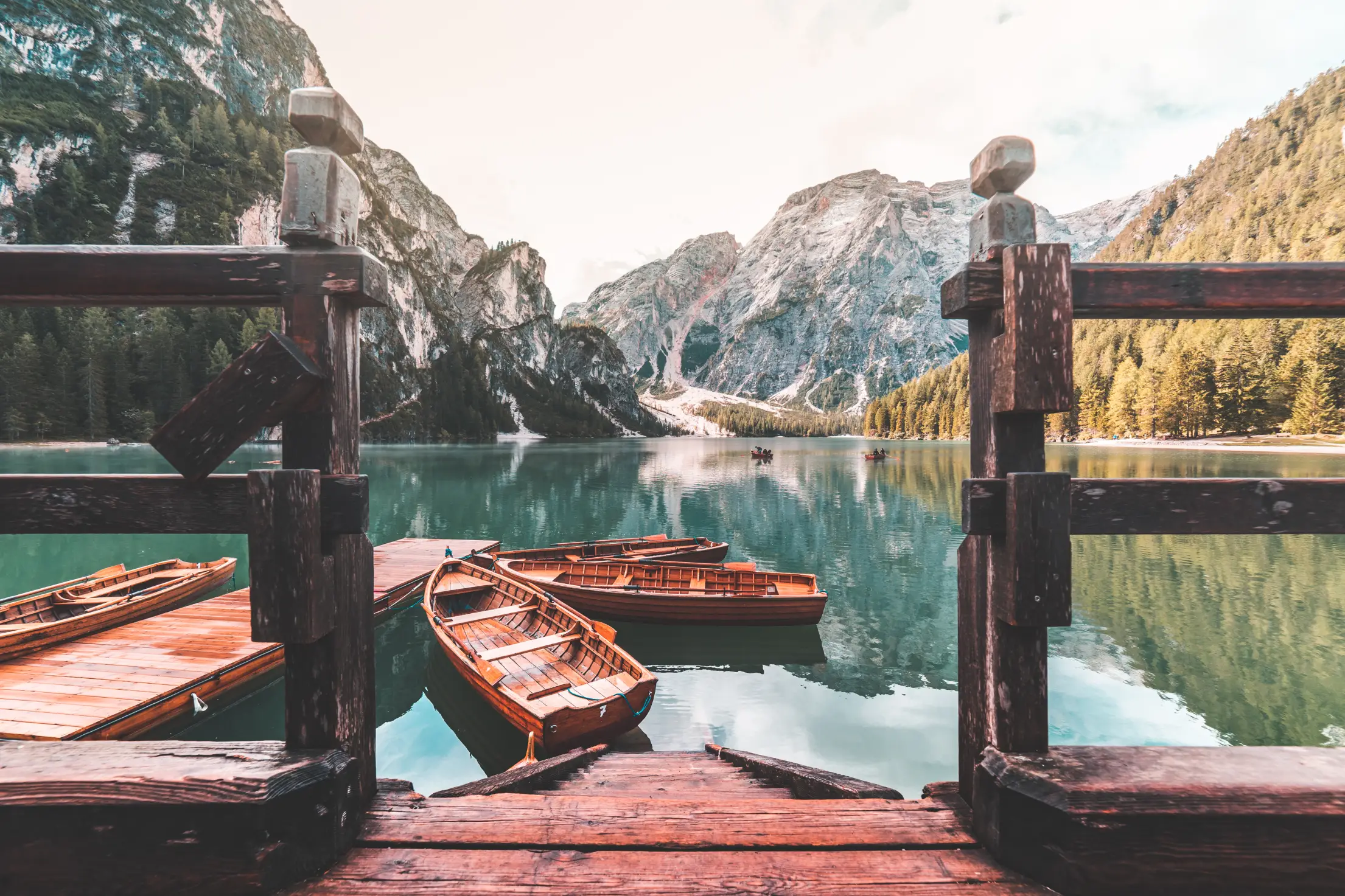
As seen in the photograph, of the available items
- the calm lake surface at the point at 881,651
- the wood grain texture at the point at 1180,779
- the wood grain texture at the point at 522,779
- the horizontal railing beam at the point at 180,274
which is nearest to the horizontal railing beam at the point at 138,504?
the horizontal railing beam at the point at 180,274

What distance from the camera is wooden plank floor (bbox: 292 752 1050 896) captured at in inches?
106

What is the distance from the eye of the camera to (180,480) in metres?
2.95

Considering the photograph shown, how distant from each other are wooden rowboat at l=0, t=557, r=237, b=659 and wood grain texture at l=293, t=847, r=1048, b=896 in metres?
13.8

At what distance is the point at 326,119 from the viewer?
10.6 feet

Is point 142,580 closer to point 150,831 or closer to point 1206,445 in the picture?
point 150,831

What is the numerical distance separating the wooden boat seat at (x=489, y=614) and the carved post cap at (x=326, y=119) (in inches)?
448

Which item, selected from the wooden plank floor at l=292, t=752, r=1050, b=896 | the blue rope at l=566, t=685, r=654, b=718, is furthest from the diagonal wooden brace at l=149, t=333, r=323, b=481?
the blue rope at l=566, t=685, r=654, b=718

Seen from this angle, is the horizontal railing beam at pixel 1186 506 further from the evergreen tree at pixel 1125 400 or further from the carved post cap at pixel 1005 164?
the evergreen tree at pixel 1125 400

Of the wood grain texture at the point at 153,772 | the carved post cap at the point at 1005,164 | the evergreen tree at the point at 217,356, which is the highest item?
the evergreen tree at the point at 217,356

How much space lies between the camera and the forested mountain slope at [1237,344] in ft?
268

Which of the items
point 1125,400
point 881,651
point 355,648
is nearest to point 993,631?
point 355,648

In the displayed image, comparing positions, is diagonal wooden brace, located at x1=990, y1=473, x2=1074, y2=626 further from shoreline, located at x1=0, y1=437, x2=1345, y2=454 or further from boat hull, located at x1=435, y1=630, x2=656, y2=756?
shoreline, located at x1=0, y1=437, x2=1345, y2=454

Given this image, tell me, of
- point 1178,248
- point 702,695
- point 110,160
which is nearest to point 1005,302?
point 702,695

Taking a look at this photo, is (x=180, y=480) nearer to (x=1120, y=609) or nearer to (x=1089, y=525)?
(x=1089, y=525)
